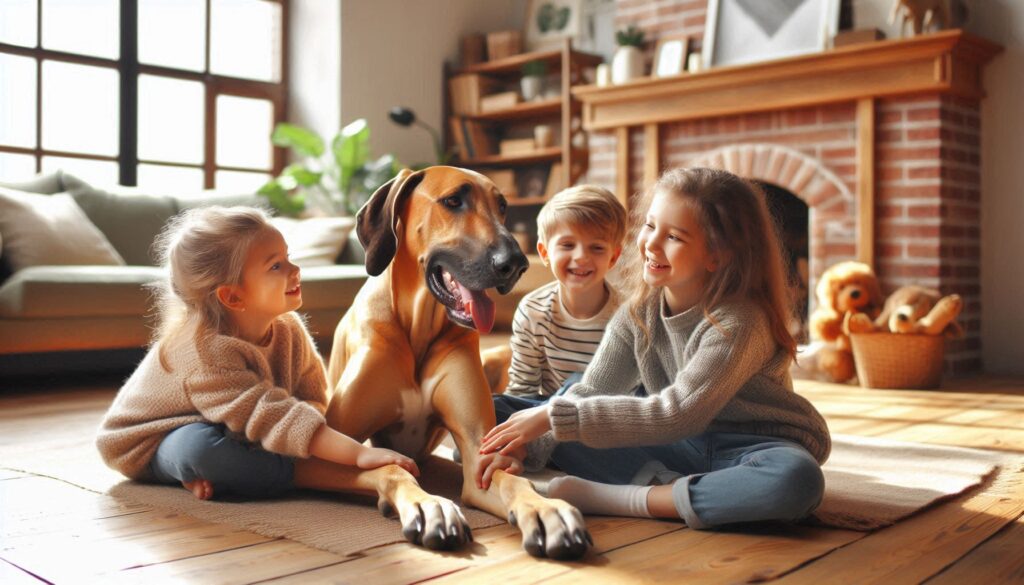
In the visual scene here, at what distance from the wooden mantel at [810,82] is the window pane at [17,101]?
292cm

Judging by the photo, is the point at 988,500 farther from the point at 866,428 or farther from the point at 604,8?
the point at 604,8

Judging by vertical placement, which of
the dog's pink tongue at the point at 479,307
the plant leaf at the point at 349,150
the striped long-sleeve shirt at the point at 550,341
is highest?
the plant leaf at the point at 349,150

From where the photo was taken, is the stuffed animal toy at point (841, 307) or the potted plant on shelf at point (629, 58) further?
the potted plant on shelf at point (629, 58)

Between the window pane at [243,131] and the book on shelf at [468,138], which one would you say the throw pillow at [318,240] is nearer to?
the window pane at [243,131]

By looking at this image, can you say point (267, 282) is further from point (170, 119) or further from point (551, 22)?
point (551, 22)

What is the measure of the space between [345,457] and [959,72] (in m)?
3.24

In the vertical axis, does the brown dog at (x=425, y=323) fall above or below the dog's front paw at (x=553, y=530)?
above

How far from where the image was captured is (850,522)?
143 cm

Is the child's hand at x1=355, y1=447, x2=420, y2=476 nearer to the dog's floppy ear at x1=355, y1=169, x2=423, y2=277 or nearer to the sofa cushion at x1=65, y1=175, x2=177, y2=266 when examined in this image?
the dog's floppy ear at x1=355, y1=169, x2=423, y2=277

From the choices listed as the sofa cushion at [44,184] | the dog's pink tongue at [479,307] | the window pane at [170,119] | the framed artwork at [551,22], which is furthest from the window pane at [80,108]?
the dog's pink tongue at [479,307]

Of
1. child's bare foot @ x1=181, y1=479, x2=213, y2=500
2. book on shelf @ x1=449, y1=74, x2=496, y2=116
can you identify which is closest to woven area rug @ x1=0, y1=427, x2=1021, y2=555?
child's bare foot @ x1=181, y1=479, x2=213, y2=500

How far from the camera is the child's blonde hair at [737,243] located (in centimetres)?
152

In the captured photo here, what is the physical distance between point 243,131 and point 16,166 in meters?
1.34

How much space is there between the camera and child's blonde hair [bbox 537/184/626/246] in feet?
6.53
